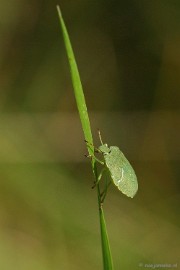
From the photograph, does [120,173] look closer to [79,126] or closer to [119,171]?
[119,171]

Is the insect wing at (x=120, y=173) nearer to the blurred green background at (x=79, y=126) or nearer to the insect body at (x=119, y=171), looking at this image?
the insect body at (x=119, y=171)

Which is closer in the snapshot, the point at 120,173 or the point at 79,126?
the point at 120,173

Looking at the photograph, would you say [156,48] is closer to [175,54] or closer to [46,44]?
[175,54]

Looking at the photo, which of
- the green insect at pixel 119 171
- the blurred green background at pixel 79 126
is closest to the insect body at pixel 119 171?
the green insect at pixel 119 171

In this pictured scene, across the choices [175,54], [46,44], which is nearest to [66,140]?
[46,44]

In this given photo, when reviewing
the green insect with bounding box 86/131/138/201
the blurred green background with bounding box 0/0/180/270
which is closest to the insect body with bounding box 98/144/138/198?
the green insect with bounding box 86/131/138/201

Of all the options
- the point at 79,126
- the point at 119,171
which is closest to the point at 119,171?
the point at 119,171
